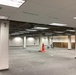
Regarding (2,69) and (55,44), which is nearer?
(2,69)

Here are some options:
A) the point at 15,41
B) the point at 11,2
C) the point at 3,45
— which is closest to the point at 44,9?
the point at 11,2

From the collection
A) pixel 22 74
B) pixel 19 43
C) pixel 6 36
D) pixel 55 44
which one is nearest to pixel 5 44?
pixel 6 36

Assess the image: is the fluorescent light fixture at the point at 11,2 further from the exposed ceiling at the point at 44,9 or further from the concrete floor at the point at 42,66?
the concrete floor at the point at 42,66

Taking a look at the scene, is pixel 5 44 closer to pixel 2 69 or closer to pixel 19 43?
pixel 2 69

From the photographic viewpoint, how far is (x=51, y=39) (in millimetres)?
28375

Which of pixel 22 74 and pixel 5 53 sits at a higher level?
pixel 5 53

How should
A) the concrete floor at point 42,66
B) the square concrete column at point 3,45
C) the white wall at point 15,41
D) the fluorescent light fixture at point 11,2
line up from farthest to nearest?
the white wall at point 15,41
the square concrete column at point 3,45
the concrete floor at point 42,66
the fluorescent light fixture at point 11,2

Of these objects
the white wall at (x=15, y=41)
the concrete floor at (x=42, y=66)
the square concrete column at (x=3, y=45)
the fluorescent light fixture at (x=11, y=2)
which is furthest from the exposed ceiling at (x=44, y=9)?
the white wall at (x=15, y=41)

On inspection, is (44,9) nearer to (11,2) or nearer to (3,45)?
(11,2)

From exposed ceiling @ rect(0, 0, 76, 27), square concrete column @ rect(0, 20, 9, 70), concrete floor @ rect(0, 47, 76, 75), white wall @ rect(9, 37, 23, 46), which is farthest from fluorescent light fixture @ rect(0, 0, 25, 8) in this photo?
white wall @ rect(9, 37, 23, 46)

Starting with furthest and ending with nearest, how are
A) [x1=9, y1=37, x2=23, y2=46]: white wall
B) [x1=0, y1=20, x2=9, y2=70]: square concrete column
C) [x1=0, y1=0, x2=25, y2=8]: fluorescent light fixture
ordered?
[x1=9, y1=37, x2=23, y2=46]: white wall → [x1=0, y1=20, x2=9, y2=70]: square concrete column → [x1=0, y1=0, x2=25, y2=8]: fluorescent light fixture

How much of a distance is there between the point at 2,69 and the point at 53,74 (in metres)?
2.58

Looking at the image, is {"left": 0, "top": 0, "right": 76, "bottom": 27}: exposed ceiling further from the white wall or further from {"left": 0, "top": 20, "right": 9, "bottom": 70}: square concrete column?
the white wall

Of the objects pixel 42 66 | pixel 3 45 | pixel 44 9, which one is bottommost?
pixel 42 66
